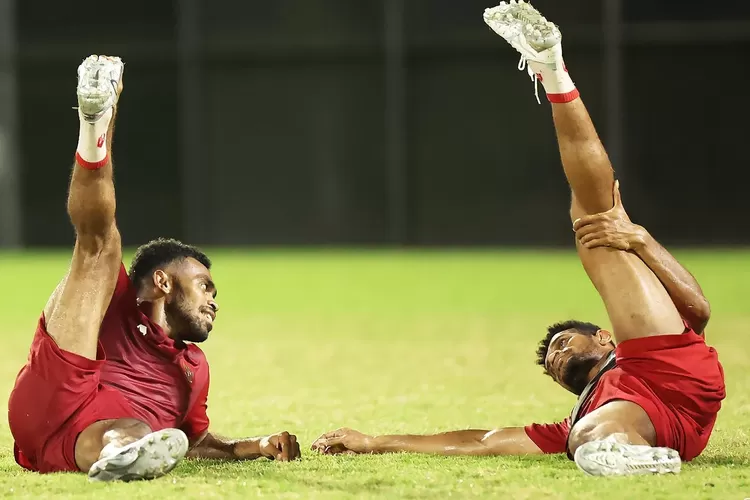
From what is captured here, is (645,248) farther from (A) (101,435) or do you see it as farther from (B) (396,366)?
(B) (396,366)

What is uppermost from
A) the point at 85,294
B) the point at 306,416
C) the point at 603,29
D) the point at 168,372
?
the point at 603,29

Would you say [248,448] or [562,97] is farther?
[248,448]

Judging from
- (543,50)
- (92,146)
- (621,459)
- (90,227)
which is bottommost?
(621,459)

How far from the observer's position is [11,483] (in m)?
4.75

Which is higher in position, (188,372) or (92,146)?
(92,146)

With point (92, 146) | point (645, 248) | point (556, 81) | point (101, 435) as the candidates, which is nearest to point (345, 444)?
point (101, 435)

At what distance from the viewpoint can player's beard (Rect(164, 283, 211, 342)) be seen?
514 centimetres

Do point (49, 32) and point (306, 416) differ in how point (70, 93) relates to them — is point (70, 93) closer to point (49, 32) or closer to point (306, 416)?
point (49, 32)

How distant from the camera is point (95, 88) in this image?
4832 millimetres

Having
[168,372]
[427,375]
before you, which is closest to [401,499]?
[168,372]

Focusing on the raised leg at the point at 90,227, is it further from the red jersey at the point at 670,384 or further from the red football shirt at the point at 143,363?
the red jersey at the point at 670,384

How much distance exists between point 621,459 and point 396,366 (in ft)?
14.6

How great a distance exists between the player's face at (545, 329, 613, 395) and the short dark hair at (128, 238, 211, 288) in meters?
1.62

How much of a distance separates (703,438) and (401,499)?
1.39 m
